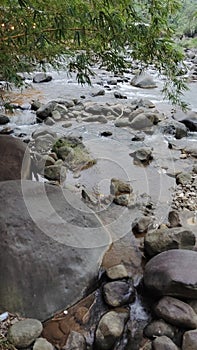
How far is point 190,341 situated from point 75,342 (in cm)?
56

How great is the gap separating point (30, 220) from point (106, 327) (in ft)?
2.51

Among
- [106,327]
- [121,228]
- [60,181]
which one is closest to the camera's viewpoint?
[106,327]

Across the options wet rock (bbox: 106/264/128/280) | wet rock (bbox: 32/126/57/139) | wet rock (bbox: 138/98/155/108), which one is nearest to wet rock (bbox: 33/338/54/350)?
wet rock (bbox: 106/264/128/280)

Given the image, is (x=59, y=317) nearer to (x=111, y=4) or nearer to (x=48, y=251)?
(x=48, y=251)

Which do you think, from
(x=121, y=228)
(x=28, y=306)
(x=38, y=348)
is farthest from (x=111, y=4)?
(x=38, y=348)

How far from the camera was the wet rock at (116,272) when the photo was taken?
208 centimetres

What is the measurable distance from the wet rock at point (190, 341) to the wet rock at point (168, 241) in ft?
2.04

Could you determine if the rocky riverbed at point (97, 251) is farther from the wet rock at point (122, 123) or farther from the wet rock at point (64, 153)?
the wet rock at point (122, 123)

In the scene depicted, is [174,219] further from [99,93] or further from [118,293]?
[99,93]

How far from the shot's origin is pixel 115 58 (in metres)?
2.86

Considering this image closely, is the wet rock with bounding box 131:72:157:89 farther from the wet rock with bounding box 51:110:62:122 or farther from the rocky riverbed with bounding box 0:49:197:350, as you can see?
the rocky riverbed with bounding box 0:49:197:350

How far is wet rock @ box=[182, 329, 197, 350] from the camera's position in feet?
5.38

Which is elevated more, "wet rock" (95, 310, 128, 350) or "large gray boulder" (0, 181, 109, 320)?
"large gray boulder" (0, 181, 109, 320)

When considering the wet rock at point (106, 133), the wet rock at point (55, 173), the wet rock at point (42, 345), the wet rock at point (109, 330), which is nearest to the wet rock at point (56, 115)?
the wet rock at point (106, 133)
